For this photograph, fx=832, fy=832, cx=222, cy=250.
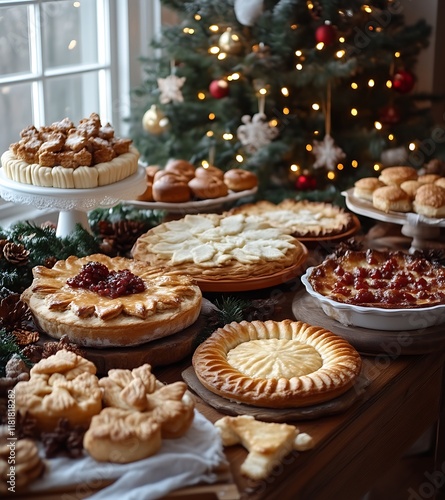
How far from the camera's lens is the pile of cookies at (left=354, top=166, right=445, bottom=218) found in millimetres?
2348

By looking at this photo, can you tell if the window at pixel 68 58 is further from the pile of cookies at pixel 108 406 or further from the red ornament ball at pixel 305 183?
the pile of cookies at pixel 108 406

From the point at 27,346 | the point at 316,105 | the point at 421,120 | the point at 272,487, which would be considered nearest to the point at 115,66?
the point at 316,105

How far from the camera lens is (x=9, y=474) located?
4.23 ft

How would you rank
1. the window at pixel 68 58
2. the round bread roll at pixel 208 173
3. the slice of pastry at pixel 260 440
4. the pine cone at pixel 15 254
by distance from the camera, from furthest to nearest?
1. the window at pixel 68 58
2. the round bread roll at pixel 208 173
3. the pine cone at pixel 15 254
4. the slice of pastry at pixel 260 440

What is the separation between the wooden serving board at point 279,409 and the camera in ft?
5.16

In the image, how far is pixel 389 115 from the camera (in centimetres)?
301

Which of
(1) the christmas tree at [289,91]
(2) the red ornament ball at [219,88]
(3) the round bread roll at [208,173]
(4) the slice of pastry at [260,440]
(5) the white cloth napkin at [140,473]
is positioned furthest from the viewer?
(2) the red ornament ball at [219,88]

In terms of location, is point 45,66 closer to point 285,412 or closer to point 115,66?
point 115,66

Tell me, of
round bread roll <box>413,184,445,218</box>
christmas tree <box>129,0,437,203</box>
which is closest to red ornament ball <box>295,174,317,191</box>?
christmas tree <box>129,0,437,203</box>

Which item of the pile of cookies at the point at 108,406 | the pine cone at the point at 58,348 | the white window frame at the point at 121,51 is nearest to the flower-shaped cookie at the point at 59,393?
the pile of cookies at the point at 108,406

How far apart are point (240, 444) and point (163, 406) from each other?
0.59ft

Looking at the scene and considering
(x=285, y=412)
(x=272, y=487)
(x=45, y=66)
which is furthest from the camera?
(x=45, y=66)

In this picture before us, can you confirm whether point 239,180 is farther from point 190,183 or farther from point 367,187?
point 367,187

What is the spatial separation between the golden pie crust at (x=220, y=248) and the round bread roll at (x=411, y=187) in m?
0.40
